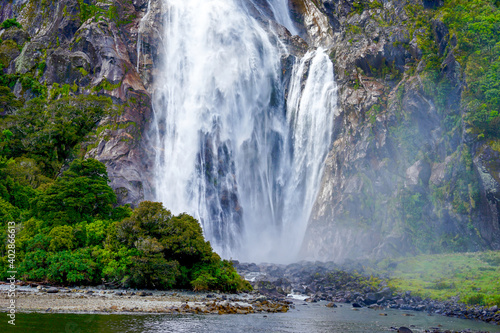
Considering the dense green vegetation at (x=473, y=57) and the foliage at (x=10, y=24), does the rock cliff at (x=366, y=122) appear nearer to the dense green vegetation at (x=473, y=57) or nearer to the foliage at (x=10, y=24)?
the dense green vegetation at (x=473, y=57)

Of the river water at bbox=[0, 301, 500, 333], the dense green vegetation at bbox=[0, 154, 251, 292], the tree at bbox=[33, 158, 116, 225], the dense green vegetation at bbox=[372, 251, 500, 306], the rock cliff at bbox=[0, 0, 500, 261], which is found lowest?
the river water at bbox=[0, 301, 500, 333]

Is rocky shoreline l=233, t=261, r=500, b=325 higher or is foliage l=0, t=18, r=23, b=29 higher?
foliage l=0, t=18, r=23, b=29

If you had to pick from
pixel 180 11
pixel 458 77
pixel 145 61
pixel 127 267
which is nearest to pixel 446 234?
pixel 458 77

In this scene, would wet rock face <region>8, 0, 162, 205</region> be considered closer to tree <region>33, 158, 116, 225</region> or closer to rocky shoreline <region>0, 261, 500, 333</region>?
tree <region>33, 158, 116, 225</region>

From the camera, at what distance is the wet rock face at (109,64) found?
173 feet

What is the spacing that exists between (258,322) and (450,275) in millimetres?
19242

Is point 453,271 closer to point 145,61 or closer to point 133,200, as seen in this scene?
point 133,200

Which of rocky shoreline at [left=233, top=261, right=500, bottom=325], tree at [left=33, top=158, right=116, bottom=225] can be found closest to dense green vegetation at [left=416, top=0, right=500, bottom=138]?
rocky shoreline at [left=233, top=261, right=500, bottom=325]

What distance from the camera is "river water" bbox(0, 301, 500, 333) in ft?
Answer: 53.1

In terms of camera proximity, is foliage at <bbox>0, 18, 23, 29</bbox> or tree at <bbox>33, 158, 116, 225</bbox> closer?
tree at <bbox>33, 158, 116, 225</bbox>

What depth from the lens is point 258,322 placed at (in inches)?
802

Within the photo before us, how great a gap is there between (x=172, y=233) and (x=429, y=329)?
1634cm

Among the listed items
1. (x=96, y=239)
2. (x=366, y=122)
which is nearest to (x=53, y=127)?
(x=96, y=239)

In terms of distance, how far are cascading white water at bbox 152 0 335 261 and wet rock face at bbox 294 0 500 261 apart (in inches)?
140
